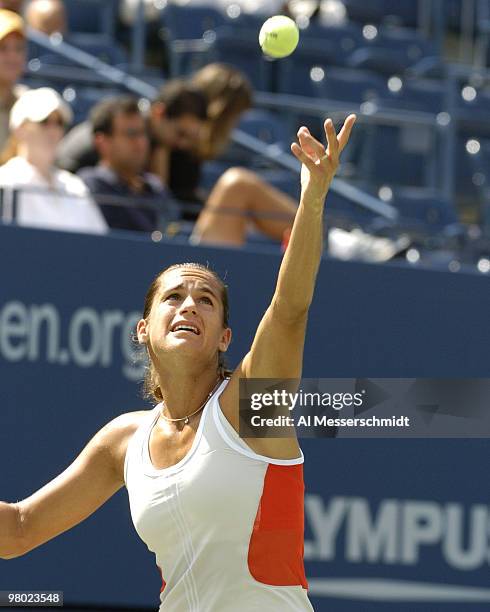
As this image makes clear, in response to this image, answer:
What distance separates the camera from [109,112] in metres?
6.01

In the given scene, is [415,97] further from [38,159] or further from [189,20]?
[38,159]

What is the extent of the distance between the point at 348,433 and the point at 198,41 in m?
4.62

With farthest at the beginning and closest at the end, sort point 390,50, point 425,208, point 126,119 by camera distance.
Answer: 1. point 390,50
2. point 425,208
3. point 126,119

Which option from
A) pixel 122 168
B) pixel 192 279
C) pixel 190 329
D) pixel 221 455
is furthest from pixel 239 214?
pixel 221 455

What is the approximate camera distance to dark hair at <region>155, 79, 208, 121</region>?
20.4 ft

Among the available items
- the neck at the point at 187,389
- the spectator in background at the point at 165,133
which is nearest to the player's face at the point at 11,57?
the spectator in background at the point at 165,133

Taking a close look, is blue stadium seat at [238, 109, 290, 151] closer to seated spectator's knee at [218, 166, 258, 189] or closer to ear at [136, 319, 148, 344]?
seated spectator's knee at [218, 166, 258, 189]

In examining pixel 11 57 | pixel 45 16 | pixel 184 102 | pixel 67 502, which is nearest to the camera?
pixel 67 502

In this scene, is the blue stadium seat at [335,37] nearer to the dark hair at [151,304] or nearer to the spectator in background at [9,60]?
the spectator in background at [9,60]

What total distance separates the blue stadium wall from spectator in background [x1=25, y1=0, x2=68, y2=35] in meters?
3.78

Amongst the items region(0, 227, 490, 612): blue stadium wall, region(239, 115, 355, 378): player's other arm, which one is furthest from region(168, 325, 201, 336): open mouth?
region(0, 227, 490, 612): blue stadium wall

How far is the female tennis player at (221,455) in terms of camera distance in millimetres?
3043

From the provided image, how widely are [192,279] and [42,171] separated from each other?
7.98 feet

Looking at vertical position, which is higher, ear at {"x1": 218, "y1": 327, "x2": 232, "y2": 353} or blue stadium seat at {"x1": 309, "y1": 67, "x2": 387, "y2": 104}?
blue stadium seat at {"x1": 309, "y1": 67, "x2": 387, "y2": 104}
